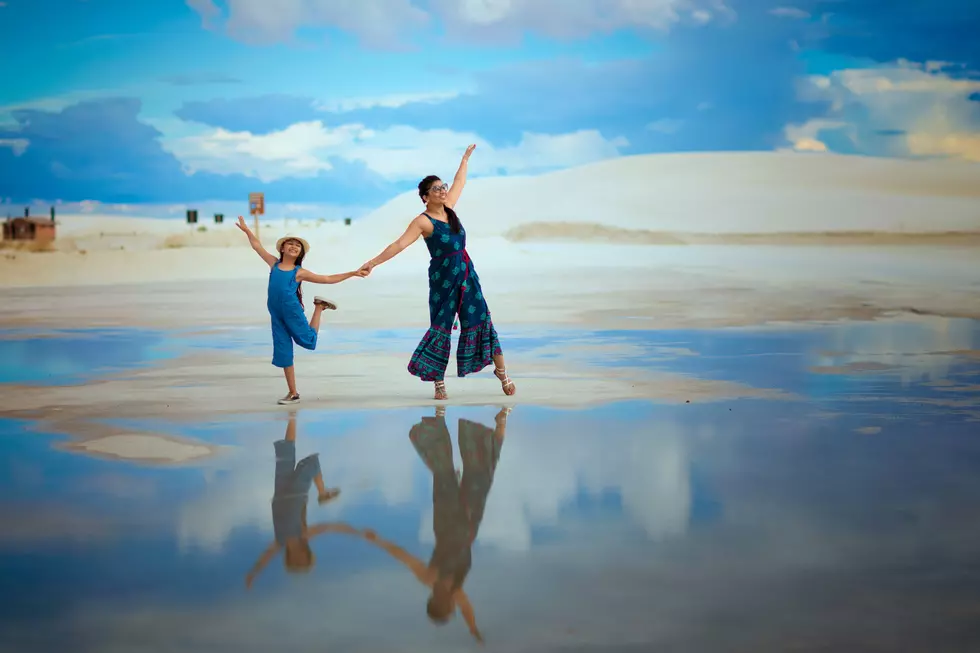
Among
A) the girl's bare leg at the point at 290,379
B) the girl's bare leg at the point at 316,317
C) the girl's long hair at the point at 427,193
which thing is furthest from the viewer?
the girl's bare leg at the point at 316,317

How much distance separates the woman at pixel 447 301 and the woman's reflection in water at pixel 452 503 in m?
0.52

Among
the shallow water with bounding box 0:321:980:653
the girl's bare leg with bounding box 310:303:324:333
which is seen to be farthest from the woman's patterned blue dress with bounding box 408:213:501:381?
the girl's bare leg with bounding box 310:303:324:333

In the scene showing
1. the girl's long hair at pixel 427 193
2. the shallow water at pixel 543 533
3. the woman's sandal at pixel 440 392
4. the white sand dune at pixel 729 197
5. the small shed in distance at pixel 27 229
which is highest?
the white sand dune at pixel 729 197

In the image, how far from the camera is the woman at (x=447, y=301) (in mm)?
7914

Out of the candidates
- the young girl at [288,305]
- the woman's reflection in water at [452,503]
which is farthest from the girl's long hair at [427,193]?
the woman's reflection in water at [452,503]

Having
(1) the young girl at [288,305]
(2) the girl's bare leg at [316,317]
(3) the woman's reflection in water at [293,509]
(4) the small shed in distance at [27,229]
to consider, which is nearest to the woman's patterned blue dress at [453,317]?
(1) the young girl at [288,305]

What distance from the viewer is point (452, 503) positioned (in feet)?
16.8

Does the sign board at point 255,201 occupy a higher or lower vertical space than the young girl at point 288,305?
higher

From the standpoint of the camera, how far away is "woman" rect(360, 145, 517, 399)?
26.0 feet

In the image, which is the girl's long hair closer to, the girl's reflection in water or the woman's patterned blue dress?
the woman's patterned blue dress

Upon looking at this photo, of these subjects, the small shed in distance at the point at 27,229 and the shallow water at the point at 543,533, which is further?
the small shed in distance at the point at 27,229

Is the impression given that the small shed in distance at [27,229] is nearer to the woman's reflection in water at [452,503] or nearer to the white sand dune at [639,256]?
the white sand dune at [639,256]

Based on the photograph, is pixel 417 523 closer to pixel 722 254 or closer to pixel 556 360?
pixel 556 360

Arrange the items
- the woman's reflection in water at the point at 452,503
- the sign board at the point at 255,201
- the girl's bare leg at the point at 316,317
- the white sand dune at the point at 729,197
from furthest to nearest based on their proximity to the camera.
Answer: the white sand dune at the point at 729,197 < the sign board at the point at 255,201 < the girl's bare leg at the point at 316,317 < the woman's reflection in water at the point at 452,503
